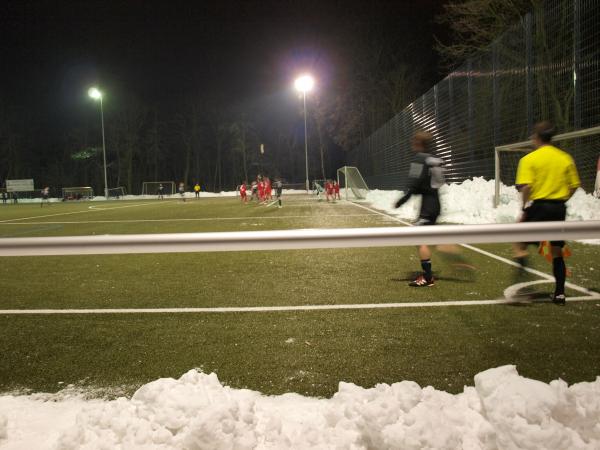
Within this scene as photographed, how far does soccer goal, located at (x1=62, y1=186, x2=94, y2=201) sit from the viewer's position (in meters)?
51.5

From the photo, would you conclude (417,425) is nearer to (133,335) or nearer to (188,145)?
(133,335)

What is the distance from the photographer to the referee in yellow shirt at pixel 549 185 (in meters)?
4.89

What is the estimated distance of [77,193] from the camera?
52719mm

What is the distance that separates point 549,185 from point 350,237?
3.80 meters

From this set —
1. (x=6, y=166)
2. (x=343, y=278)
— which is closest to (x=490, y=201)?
(x=343, y=278)

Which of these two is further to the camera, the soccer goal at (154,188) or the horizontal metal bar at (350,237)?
the soccer goal at (154,188)

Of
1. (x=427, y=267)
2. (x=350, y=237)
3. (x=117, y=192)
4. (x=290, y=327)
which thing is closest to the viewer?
(x=350, y=237)

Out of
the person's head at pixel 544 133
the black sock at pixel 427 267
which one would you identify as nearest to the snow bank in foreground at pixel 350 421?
the person's head at pixel 544 133

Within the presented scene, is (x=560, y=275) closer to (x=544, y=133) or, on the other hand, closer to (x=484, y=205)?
(x=544, y=133)

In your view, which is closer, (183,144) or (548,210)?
(548,210)

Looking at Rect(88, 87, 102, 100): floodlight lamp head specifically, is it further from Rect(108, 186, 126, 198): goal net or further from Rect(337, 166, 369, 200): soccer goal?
Rect(337, 166, 369, 200): soccer goal

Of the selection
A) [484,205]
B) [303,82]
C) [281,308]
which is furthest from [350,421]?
[303,82]

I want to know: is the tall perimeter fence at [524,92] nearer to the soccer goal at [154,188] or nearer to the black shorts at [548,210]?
the black shorts at [548,210]

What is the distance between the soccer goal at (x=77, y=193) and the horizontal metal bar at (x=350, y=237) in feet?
178
